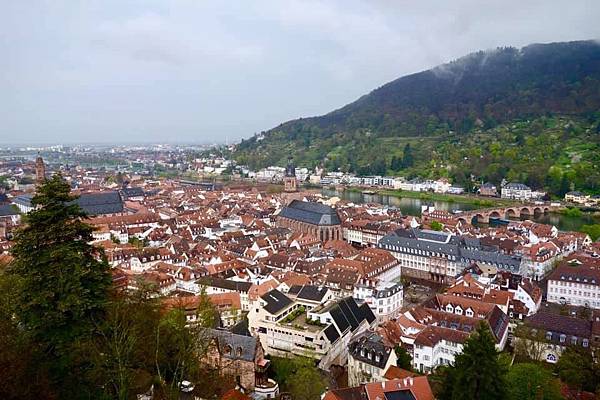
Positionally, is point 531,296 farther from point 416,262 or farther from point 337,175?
point 337,175

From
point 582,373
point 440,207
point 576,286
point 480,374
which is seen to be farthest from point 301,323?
point 440,207

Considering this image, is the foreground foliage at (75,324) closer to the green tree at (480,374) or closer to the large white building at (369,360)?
the large white building at (369,360)

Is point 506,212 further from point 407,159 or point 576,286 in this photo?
point 407,159

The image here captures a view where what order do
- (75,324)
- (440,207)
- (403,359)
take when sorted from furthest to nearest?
(440,207) → (403,359) → (75,324)

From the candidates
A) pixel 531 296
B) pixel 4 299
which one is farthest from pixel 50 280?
pixel 531 296

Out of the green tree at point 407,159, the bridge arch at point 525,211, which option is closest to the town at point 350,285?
the bridge arch at point 525,211
